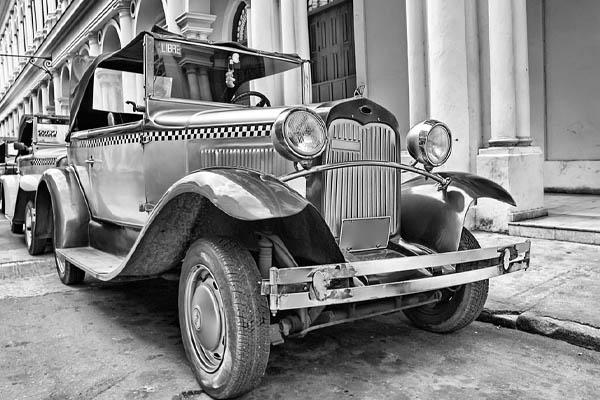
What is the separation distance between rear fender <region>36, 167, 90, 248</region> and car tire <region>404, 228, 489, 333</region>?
2.94 m

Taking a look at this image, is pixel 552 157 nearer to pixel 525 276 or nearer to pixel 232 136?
pixel 525 276

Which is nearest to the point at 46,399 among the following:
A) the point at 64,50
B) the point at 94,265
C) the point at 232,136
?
the point at 94,265

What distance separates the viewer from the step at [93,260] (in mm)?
3651

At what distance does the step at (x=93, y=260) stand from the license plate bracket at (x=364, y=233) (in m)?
1.47

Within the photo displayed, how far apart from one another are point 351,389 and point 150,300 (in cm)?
233

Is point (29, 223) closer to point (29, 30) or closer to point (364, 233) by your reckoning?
point (364, 233)

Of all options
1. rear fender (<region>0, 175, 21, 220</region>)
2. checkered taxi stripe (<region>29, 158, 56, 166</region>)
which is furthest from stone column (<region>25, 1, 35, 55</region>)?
checkered taxi stripe (<region>29, 158, 56, 166</region>)

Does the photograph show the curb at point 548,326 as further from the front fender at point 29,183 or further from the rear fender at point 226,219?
the front fender at point 29,183

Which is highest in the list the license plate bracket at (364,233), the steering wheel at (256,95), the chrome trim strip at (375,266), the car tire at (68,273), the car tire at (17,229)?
the steering wheel at (256,95)

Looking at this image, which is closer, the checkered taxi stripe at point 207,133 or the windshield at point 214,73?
the checkered taxi stripe at point 207,133

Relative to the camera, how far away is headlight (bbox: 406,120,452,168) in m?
3.22

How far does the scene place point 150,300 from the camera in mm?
4457

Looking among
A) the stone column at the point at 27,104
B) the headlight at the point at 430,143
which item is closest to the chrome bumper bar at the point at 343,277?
the headlight at the point at 430,143

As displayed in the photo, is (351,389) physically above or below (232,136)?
below
